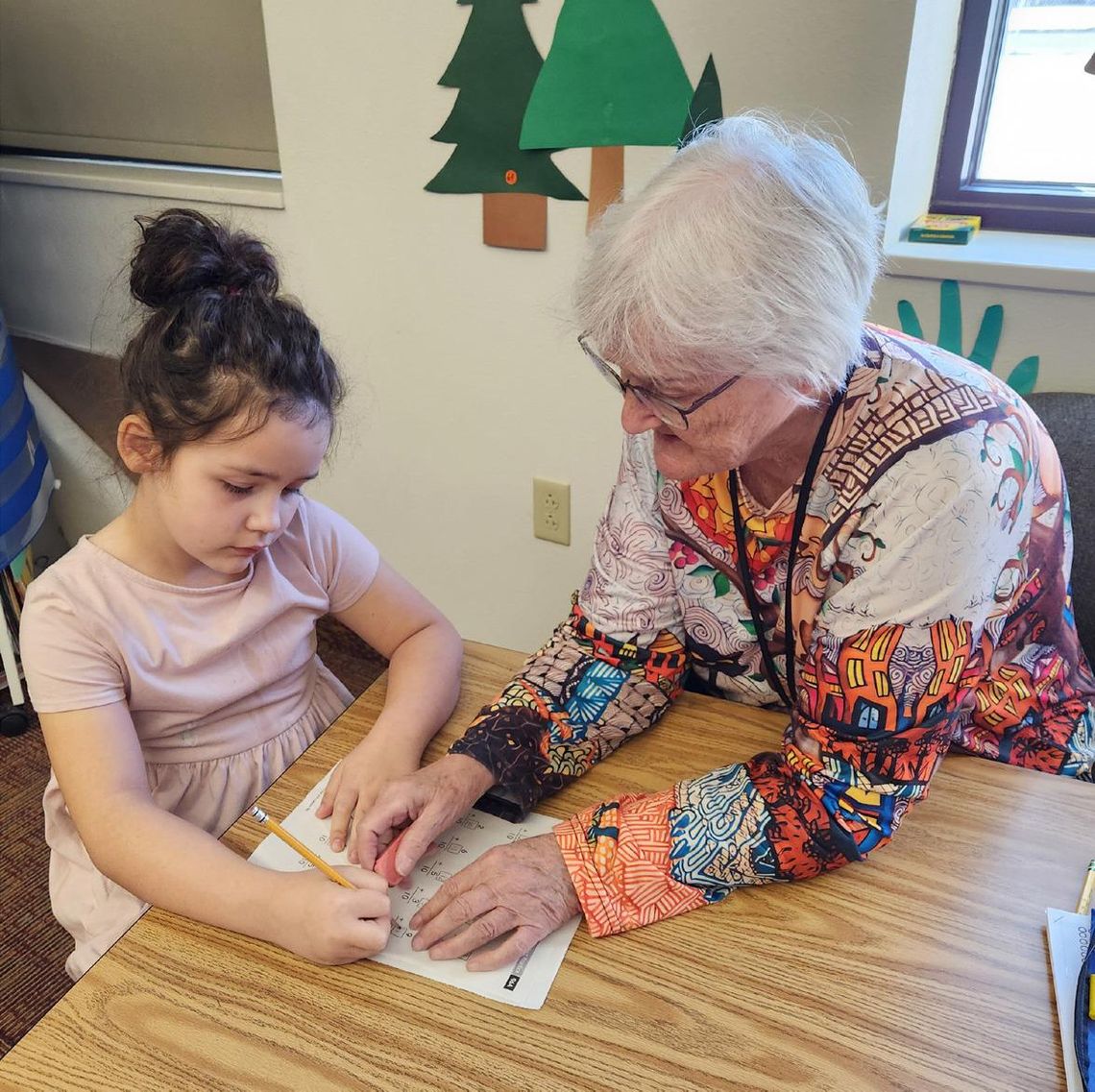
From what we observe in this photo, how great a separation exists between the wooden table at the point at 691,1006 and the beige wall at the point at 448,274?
0.92 metres

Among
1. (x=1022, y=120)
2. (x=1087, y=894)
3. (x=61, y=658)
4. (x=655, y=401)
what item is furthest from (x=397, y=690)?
(x=1022, y=120)

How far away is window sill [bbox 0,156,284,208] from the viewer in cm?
209

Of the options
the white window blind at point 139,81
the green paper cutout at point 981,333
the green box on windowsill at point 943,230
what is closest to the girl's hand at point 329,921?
the green paper cutout at point 981,333

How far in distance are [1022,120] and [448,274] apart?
3.44 ft

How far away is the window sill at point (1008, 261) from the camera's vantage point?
4.48 feet

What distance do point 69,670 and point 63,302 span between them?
1902 mm

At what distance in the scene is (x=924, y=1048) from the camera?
28.7 inches

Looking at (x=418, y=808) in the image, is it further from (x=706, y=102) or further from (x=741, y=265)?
(x=706, y=102)

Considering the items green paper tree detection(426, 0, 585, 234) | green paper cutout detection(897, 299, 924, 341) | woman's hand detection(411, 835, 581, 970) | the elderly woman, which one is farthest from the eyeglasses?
green paper tree detection(426, 0, 585, 234)

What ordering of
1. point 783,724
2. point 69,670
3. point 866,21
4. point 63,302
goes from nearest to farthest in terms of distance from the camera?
point 69,670, point 783,724, point 866,21, point 63,302

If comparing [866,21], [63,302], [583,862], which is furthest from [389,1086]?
[63,302]

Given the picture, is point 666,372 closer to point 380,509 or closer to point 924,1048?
point 924,1048

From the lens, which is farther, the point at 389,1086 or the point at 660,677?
the point at 660,677

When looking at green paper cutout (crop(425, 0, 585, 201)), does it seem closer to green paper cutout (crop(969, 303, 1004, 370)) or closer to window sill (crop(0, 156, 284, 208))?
window sill (crop(0, 156, 284, 208))
